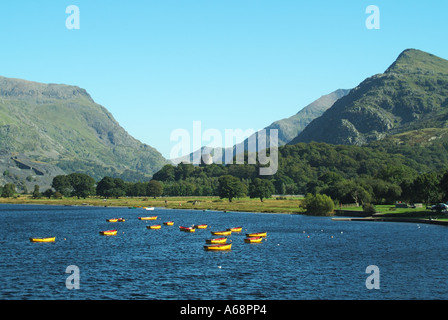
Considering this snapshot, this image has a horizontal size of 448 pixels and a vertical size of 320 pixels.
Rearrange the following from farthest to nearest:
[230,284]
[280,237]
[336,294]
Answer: [280,237] → [230,284] → [336,294]

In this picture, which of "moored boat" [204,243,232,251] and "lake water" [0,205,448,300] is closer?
"lake water" [0,205,448,300]

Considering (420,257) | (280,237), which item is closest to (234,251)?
(280,237)

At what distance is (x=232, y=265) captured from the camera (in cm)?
9462

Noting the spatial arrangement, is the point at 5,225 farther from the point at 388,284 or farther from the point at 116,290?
the point at 388,284

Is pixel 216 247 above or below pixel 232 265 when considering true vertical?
above

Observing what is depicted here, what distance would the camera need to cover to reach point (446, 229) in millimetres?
150750

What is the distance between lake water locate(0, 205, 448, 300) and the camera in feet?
234

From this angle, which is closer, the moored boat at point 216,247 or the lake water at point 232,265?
the lake water at point 232,265

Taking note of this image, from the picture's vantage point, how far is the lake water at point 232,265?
234 feet

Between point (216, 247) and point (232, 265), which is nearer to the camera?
point (232, 265)

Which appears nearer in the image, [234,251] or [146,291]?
[146,291]

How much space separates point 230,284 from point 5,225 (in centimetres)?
13973

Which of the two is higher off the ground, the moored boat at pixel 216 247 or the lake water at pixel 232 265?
the moored boat at pixel 216 247
